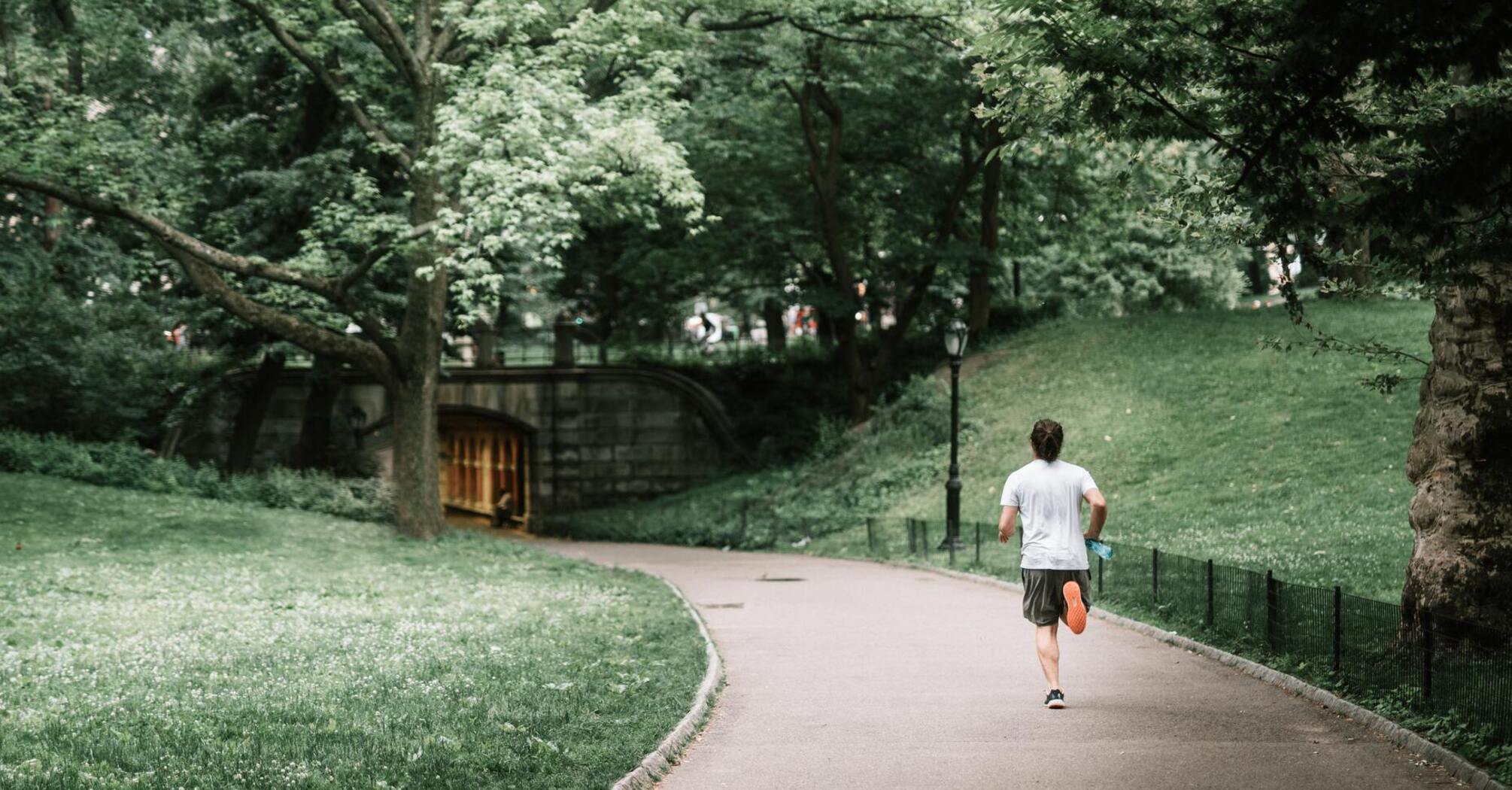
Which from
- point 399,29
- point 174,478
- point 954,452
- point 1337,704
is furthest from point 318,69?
point 1337,704

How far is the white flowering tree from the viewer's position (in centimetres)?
1878

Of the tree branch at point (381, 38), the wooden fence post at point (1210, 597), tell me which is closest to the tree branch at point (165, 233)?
the tree branch at point (381, 38)

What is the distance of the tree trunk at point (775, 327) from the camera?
41500 millimetres

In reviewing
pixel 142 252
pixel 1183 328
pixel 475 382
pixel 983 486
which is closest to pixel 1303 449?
pixel 983 486

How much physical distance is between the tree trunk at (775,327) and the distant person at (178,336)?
1681 cm

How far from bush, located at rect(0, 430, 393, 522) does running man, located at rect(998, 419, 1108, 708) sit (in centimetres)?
2095

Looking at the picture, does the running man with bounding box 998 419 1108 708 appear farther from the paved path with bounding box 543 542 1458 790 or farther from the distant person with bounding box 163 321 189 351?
the distant person with bounding box 163 321 189 351

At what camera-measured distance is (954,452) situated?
22703mm

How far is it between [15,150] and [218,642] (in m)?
11.6

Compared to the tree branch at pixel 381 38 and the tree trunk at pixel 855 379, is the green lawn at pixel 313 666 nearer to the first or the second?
the tree branch at pixel 381 38

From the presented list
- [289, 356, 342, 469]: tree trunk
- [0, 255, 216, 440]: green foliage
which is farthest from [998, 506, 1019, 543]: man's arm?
[289, 356, 342, 469]: tree trunk

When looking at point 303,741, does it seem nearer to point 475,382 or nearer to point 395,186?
point 395,186

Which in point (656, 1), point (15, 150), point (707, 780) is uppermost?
point (656, 1)

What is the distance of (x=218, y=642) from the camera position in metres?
11.5
